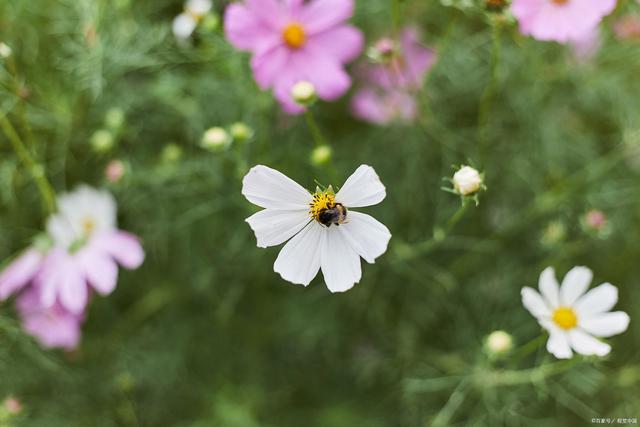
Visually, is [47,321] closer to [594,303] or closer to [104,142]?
[104,142]

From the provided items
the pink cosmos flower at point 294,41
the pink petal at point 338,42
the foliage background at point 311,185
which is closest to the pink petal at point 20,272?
the foliage background at point 311,185

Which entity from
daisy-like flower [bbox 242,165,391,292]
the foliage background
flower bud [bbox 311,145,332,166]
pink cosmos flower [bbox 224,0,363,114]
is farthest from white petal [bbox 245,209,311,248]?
the foliage background

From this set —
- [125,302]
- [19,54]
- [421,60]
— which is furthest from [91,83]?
[421,60]

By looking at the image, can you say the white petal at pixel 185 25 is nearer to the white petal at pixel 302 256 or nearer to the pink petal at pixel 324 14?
the pink petal at pixel 324 14

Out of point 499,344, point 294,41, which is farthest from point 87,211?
point 499,344

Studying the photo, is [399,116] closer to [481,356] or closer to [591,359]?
[481,356]

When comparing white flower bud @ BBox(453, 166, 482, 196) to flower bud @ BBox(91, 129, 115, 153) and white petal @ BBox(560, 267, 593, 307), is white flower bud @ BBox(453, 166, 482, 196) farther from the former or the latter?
flower bud @ BBox(91, 129, 115, 153)
